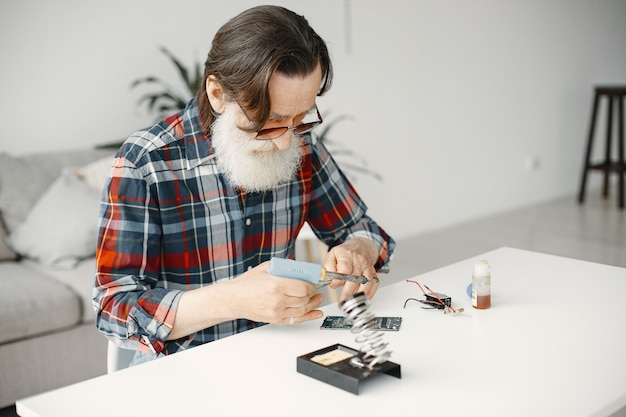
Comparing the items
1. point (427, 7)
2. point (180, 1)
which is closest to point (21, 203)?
point (180, 1)

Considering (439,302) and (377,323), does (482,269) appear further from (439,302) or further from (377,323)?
(377,323)

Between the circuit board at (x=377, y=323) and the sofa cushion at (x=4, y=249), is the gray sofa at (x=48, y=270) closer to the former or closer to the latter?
the sofa cushion at (x=4, y=249)

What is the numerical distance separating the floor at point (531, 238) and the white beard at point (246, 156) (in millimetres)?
2596

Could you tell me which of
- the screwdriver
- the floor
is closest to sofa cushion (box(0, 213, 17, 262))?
the floor

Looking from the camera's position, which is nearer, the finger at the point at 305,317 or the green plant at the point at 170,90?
the finger at the point at 305,317

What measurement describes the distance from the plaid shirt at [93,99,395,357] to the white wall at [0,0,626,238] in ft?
7.16

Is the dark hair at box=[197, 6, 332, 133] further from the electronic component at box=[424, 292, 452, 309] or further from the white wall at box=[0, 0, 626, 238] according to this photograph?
the white wall at box=[0, 0, 626, 238]

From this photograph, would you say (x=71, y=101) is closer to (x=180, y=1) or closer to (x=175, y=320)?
(x=180, y=1)

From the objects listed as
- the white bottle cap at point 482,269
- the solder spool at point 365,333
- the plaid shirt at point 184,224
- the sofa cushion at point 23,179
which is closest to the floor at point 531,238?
the sofa cushion at point 23,179

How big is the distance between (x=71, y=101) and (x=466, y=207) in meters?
3.14

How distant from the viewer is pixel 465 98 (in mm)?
5426

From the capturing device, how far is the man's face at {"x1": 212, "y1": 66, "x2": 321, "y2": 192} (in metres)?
1.50

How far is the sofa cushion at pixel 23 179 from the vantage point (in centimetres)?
321

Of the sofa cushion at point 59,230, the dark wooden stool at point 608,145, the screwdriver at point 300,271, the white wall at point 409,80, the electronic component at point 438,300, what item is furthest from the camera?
the dark wooden stool at point 608,145
